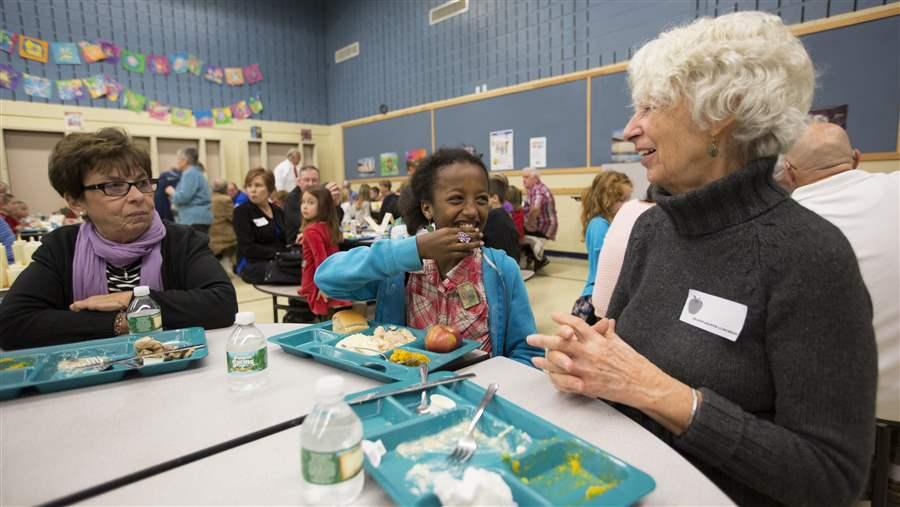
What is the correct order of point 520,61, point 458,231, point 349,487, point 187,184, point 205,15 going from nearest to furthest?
point 349,487 < point 458,231 < point 187,184 < point 520,61 < point 205,15

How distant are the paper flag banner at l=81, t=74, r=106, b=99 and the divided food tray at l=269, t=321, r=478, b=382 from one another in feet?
33.9

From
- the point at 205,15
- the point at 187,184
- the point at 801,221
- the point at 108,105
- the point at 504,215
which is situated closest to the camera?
the point at 801,221

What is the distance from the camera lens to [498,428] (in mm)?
942

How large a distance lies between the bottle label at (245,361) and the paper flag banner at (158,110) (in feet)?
34.9

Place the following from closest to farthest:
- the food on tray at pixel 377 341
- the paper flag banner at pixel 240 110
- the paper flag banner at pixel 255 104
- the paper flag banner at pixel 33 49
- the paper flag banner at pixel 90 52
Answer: the food on tray at pixel 377 341, the paper flag banner at pixel 33 49, the paper flag banner at pixel 90 52, the paper flag banner at pixel 240 110, the paper flag banner at pixel 255 104

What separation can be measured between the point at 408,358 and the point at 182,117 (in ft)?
35.7

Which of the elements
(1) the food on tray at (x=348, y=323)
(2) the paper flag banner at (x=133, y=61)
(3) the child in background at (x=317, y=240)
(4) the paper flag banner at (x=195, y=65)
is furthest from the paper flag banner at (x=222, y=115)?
(1) the food on tray at (x=348, y=323)

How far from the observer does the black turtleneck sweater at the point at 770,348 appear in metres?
0.89

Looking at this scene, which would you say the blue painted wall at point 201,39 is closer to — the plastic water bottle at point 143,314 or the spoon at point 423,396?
the plastic water bottle at point 143,314

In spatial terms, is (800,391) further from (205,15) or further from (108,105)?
(205,15)

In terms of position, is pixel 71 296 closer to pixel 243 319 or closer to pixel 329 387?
pixel 243 319

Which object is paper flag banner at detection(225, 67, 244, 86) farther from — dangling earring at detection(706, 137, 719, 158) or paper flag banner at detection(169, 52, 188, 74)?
dangling earring at detection(706, 137, 719, 158)

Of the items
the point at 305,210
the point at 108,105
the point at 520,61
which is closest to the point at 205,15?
the point at 108,105

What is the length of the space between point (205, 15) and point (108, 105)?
2.89 meters
